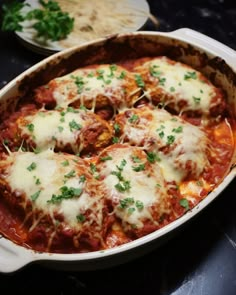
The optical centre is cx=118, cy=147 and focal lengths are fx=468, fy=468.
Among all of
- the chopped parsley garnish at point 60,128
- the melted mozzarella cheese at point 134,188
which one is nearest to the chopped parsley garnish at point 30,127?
the chopped parsley garnish at point 60,128

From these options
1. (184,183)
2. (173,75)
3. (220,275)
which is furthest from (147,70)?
(220,275)

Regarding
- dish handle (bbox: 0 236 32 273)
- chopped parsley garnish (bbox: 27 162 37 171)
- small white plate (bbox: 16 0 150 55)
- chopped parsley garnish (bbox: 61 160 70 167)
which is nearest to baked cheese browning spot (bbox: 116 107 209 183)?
chopped parsley garnish (bbox: 61 160 70 167)

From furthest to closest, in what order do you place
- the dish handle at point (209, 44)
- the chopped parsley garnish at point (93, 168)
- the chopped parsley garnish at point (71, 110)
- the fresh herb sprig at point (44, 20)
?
the fresh herb sprig at point (44, 20) → the dish handle at point (209, 44) → the chopped parsley garnish at point (71, 110) → the chopped parsley garnish at point (93, 168)

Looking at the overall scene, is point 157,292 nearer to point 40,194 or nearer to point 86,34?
point 40,194

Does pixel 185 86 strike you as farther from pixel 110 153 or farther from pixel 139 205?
pixel 139 205

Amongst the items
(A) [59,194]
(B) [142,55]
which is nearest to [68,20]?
(B) [142,55]

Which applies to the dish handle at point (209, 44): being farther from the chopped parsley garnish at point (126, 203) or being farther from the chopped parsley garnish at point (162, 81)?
the chopped parsley garnish at point (126, 203)

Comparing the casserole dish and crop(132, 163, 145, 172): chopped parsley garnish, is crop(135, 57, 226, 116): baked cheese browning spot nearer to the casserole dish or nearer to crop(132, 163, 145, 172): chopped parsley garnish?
the casserole dish
